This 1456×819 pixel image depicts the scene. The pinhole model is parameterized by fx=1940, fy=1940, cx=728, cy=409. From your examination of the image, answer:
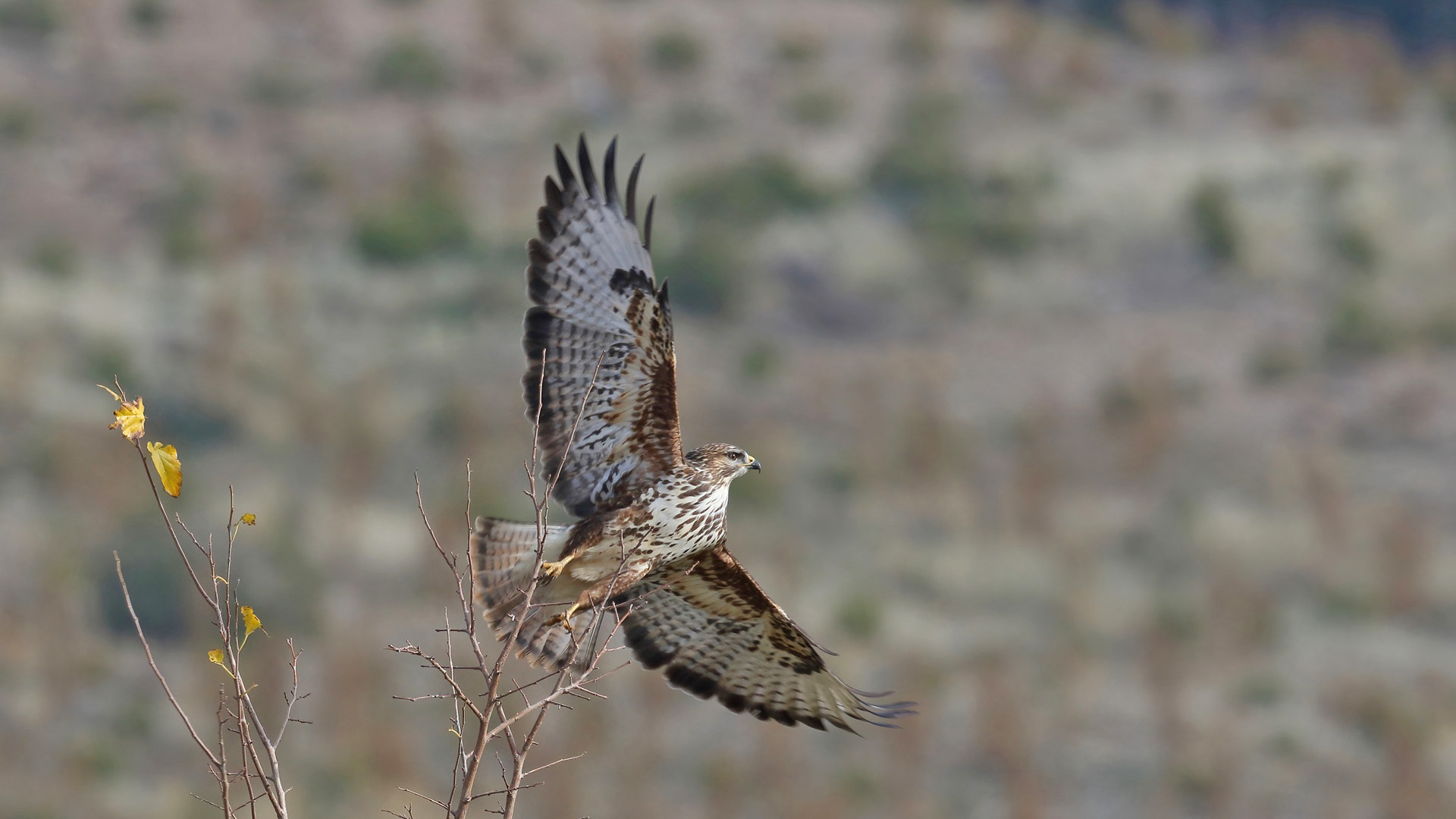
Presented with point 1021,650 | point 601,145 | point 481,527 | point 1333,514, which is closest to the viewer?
point 481,527

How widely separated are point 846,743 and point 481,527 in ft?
56.1

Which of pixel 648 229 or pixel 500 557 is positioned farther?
pixel 500 557

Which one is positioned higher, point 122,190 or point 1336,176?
point 1336,176

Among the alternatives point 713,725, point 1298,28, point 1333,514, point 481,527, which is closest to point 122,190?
point 713,725

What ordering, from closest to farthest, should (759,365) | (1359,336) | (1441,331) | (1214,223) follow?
(759,365), (1359,336), (1441,331), (1214,223)

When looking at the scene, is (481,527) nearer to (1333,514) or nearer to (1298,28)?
(1333,514)

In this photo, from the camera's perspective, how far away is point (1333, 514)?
31.8 meters

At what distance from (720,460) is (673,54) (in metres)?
39.8

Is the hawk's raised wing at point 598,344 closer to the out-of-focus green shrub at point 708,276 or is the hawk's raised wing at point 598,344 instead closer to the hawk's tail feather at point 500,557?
the hawk's tail feather at point 500,557

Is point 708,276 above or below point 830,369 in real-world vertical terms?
above

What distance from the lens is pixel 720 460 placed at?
7109mm

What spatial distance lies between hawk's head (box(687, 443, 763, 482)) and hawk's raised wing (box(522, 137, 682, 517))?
8 centimetres

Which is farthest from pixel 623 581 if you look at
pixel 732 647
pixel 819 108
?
pixel 819 108

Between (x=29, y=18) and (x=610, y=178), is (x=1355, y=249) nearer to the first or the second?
(x=29, y=18)
